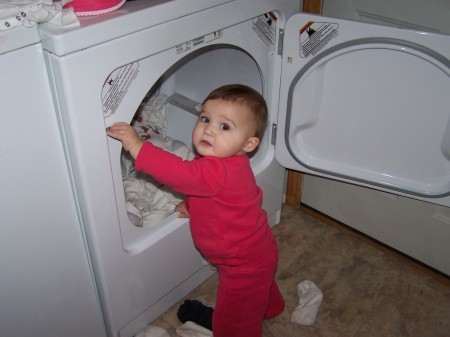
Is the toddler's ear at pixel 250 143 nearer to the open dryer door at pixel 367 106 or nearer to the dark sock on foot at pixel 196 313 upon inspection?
the open dryer door at pixel 367 106

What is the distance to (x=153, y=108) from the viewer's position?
5.02ft

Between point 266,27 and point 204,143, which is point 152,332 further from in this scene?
point 266,27

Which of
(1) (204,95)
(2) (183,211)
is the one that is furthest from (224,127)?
(1) (204,95)

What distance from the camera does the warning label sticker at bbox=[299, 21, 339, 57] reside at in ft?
3.51

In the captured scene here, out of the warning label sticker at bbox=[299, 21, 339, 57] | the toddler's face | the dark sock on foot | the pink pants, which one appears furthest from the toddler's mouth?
the dark sock on foot

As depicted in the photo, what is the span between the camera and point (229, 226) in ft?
3.34

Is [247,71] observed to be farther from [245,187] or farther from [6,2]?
[6,2]

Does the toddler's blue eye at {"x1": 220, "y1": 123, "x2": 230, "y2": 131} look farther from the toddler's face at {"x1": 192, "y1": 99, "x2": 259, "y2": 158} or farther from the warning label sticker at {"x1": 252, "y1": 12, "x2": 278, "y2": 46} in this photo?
the warning label sticker at {"x1": 252, "y1": 12, "x2": 278, "y2": 46}

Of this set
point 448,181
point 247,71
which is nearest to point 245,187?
point 247,71

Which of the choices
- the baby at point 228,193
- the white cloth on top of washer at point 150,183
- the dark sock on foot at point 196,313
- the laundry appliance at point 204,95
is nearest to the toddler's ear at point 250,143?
the baby at point 228,193

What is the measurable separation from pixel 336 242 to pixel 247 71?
0.63 meters

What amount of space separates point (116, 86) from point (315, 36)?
0.50 m

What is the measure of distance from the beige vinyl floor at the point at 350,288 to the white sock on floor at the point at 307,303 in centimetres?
2

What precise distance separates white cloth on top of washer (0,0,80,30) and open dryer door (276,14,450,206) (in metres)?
0.55
